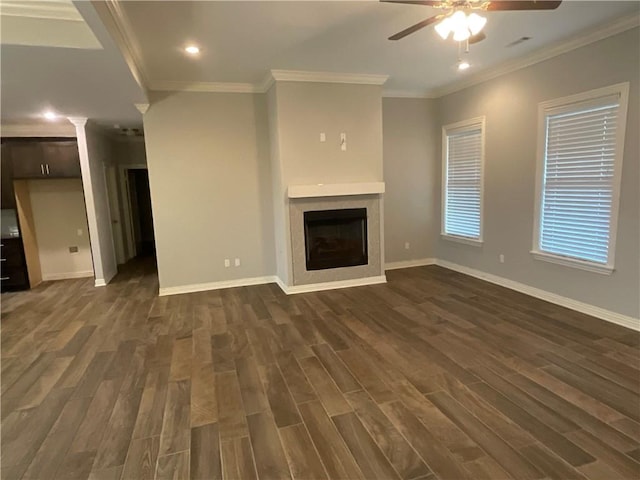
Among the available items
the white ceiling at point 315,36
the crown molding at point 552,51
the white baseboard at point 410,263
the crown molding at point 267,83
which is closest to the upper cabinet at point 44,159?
the white ceiling at point 315,36

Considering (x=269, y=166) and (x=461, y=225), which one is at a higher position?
(x=269, y=166)

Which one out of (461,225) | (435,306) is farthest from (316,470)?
(461,225)

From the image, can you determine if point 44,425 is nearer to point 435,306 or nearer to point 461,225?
point 435,306

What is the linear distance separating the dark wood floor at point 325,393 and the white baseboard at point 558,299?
13cm

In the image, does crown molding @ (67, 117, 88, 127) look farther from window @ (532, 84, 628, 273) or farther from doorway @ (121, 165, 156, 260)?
window @ (532, 84, 628, 273)

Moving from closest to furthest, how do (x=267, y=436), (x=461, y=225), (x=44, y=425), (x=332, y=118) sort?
(x=267, y=436)
(x=44, y=425)
(x=332, y=118)
(x=461, y=225)

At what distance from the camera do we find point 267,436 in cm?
229

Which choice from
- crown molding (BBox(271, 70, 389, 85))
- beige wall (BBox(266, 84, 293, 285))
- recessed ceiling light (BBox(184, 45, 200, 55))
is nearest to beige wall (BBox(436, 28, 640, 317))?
crown molding (BBox(271, 70, 389, 85))

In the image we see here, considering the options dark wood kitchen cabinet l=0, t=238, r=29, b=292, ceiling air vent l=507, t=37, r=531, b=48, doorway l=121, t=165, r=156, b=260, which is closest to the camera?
ceiling air vent l=507, t=37, r=531, b=48

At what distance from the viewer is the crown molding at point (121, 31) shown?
8.24ft

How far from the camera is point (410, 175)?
6.34 m

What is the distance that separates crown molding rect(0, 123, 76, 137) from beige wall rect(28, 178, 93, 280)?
2.56 ft

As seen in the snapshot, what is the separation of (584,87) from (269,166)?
3.94 meters

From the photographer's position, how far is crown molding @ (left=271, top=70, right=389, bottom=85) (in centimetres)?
477
